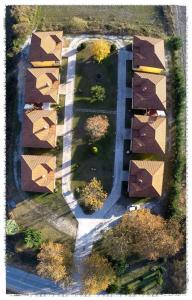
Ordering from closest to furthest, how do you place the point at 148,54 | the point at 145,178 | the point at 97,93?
the point at 145,178
the point at 148,54
the point at 97,93

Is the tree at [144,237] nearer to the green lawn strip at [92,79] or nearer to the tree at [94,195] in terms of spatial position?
the tree at [94,195]

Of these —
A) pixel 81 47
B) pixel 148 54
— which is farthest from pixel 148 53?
pixel 81 47

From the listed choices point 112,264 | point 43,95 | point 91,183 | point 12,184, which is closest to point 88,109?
point 43,95

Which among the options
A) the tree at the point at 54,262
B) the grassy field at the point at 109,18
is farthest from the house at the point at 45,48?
the tree at the point at 54,262

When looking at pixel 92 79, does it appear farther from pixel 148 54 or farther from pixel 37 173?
pixel 37 173

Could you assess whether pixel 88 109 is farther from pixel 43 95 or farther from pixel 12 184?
pixel 12 184

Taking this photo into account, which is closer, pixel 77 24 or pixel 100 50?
pixel 100 50

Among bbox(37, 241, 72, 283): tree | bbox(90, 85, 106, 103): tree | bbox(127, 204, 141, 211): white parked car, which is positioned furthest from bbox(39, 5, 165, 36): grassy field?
bbox(37, 241, 72, 283): tree
